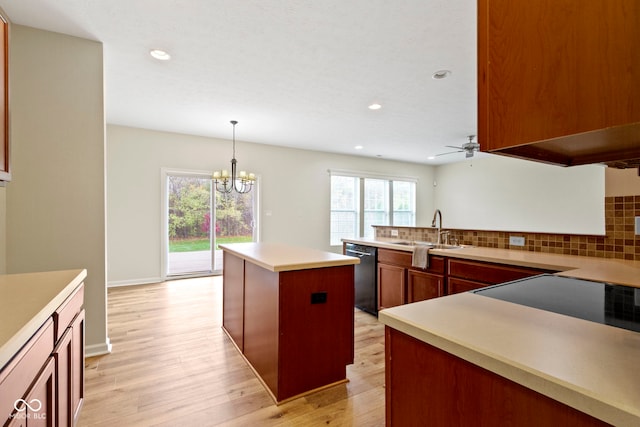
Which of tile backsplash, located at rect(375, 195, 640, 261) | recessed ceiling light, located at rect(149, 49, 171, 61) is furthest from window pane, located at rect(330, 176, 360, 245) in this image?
recessed ceiling light, located at rect(149, 49, 171, 61)

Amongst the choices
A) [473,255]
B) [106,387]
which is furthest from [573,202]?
[106,387]

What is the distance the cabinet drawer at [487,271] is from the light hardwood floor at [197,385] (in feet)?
3.26

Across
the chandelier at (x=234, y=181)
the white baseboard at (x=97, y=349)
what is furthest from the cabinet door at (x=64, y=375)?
the chandelier at (x=234, y=181)

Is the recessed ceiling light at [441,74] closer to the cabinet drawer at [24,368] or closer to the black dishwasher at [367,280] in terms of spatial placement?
the black dishwasher at [367,280]

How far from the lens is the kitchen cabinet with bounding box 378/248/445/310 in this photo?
2793 mm

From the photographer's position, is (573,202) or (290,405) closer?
(290,405)

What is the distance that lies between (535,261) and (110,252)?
5619 millimetres

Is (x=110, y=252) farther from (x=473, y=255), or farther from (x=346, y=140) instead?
(x=473, y=255)

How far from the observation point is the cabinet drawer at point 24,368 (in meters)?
0.76

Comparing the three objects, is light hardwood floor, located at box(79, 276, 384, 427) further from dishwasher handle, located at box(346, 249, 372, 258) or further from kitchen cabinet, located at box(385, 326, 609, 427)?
kitchen cabinet, located at box(385, 326, 609, 427)

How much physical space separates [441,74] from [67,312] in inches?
136

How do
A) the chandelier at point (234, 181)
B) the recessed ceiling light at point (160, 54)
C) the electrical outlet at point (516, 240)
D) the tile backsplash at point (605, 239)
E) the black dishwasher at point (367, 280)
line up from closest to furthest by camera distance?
the tile backsplash at point (605, 239) < the recessed ceiling light at point (160, 54) < the electrical outlet at point (516, 240) < the black dishwasher at point (367, 280) < the chandelier at point (234, 181)

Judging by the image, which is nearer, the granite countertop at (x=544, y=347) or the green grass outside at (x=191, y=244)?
the granite countertop at (x=544, y=347)

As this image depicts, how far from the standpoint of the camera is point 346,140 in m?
5.71
